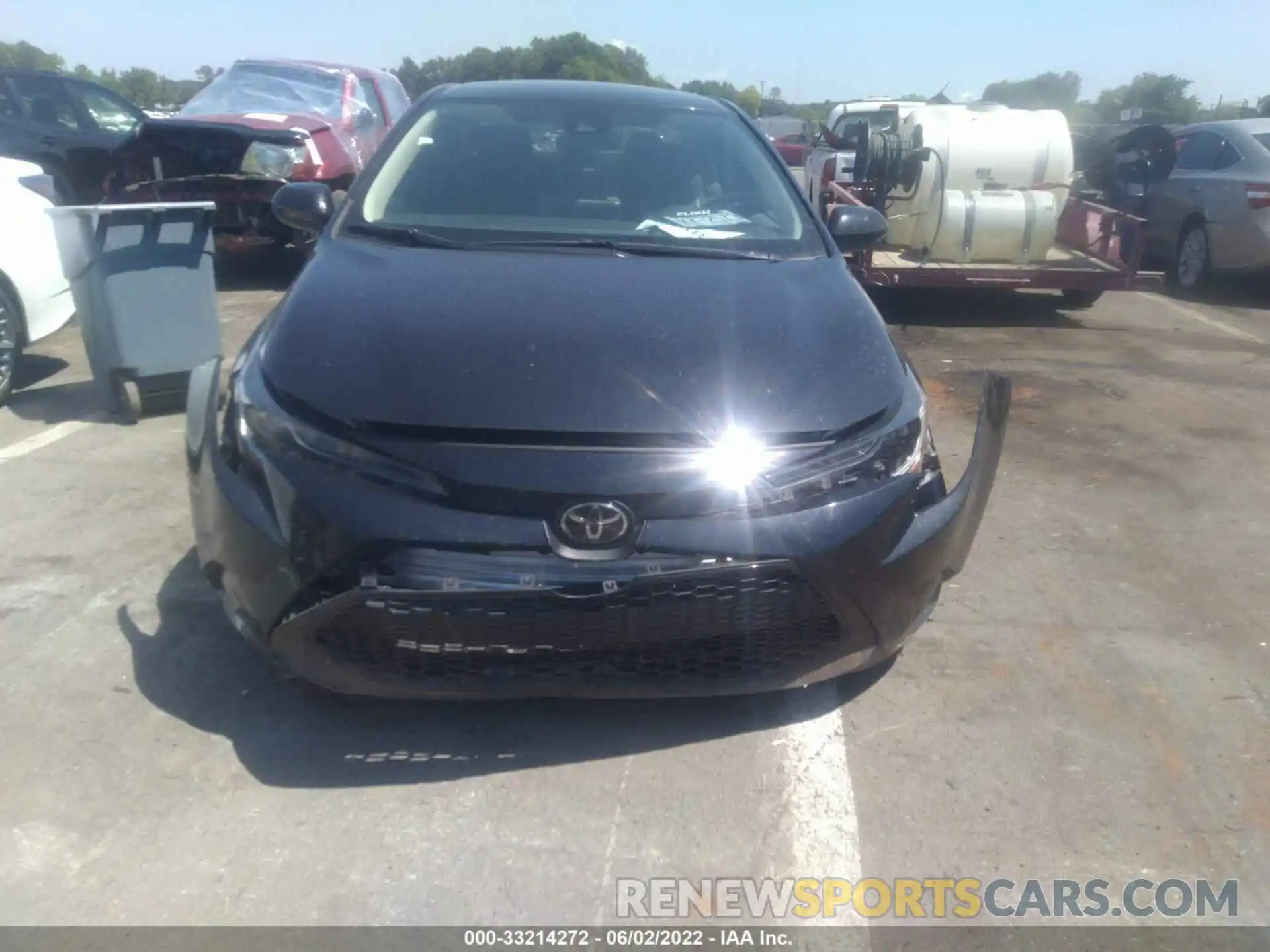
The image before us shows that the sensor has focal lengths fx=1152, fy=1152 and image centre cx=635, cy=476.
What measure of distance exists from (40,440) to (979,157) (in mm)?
6926

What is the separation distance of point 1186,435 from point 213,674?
4.90 meters

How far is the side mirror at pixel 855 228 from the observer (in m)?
4.26

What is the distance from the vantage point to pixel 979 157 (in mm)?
8969

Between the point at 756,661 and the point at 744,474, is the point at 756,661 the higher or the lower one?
the lower one

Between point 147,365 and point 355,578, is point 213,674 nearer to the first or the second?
point 355,578

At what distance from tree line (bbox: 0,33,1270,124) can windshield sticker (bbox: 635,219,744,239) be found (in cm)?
1754

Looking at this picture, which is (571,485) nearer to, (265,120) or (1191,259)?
(265,120)

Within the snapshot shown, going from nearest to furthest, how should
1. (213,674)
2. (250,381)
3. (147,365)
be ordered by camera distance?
(250,381)
(213,674)
(147,365)

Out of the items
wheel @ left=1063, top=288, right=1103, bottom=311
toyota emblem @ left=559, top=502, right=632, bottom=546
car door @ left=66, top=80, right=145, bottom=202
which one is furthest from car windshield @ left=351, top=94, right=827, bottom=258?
car door @ left=66, top=80, right=145, bottom=202

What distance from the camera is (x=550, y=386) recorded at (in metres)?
2.80

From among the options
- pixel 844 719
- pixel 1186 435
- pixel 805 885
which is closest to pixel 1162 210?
pixel 1186 435

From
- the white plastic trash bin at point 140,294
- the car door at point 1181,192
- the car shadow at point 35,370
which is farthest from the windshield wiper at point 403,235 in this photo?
the car door at point 1181,192

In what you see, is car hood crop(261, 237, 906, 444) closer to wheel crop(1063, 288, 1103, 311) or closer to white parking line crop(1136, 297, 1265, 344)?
white parking line crop(1136, 297, 1265, 344)

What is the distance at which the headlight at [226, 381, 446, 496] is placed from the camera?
2.64 meters
